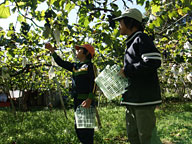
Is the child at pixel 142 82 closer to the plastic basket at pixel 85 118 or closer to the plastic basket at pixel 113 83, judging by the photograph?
the plastic basket at pixel 113 83

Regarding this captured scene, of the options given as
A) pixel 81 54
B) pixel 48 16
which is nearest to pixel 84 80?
pixel 81 54

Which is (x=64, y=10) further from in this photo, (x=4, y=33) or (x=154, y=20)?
(x=4, y=33)

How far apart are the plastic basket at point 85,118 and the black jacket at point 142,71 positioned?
64 centimetres

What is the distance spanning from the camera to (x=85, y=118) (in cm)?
210

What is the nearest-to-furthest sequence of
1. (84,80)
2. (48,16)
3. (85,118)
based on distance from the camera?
1. (48,16)
2. (85,118)
3. (84,80)

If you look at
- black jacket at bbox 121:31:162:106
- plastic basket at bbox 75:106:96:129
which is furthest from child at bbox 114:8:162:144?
plastic basket at bbox 75:106:96:129

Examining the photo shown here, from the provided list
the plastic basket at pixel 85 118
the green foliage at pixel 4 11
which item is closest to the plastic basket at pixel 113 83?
the plastic basket at pixel 85 118

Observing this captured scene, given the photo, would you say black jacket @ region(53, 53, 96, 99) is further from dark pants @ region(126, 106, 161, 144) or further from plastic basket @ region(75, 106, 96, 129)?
dark pants @ region(126, 106, 161, 144)

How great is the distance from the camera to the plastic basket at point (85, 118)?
209 cm

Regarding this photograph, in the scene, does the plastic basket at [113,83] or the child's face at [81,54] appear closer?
the plastic basket at [113,83]

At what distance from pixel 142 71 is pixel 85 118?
98 cm

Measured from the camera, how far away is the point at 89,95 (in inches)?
85.1

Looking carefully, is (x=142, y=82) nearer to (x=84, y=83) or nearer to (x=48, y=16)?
(x=84, y=83)

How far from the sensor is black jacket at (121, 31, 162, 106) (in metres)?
1.43
